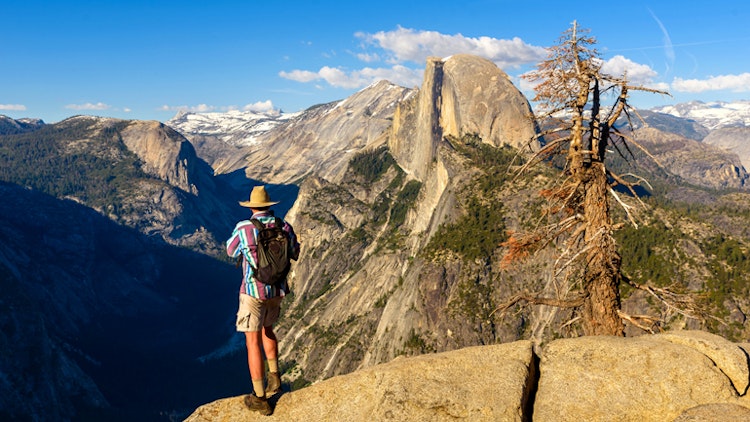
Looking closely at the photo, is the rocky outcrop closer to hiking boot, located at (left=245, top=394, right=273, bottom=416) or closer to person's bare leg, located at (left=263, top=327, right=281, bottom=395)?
hiking boot, located at (left=245, top=394, right=273, bottom=416)

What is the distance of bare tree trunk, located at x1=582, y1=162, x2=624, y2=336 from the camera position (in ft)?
51.8

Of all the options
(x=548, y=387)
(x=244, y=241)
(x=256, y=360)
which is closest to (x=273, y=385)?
(x=256, y=360)

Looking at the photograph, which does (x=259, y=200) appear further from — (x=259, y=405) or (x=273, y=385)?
(x=259, y=405)

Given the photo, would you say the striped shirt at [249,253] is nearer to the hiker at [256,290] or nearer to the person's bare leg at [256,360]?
the hiker at [256,290]

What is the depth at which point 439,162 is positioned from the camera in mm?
157750

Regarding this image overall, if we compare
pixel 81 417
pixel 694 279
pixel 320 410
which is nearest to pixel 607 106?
pixel 320 410

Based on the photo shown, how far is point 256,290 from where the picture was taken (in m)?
12.7

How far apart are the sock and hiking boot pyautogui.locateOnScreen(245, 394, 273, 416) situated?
0.12 meters

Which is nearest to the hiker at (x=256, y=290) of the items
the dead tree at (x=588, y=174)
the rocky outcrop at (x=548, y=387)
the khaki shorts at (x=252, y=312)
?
the khaki shorts at (x=252, y=312)

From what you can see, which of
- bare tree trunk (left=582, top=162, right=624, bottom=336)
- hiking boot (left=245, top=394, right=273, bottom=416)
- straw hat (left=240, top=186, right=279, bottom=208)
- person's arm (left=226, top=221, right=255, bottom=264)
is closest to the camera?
person's arm (left=226, top=221, right=255, bottom=264)

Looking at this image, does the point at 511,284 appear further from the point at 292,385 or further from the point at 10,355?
the point at 10,355

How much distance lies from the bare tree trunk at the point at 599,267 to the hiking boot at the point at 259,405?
10583 mm

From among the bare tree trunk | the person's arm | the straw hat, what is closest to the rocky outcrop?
the bare tree trunk

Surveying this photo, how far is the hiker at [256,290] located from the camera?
41.6ft
